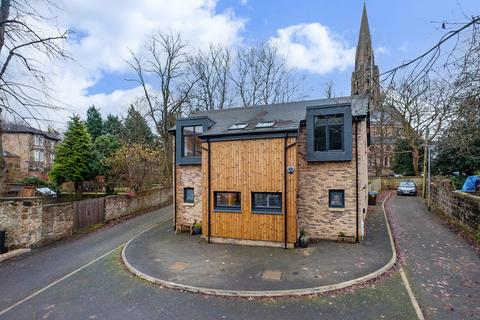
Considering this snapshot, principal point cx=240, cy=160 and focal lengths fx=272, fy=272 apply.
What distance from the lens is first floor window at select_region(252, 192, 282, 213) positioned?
1151cm

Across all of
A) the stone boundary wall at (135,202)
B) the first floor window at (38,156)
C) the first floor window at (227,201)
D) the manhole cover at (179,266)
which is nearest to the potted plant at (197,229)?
the first floor window at (227,201)

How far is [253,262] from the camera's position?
959 cm

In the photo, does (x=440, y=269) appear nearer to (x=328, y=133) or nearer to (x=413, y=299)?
(x=413, y=299)

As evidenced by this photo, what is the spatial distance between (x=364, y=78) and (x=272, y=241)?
26.8ft

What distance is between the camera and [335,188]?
12.0m

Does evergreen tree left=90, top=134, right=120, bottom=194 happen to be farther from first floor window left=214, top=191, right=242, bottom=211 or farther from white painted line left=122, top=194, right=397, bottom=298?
white painted line left=122, top=194, right=397, bottom=298

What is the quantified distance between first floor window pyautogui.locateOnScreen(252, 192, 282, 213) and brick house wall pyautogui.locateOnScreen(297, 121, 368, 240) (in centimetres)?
155

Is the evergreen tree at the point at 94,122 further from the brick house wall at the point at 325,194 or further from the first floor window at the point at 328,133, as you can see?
the first floor window at the point at 328,133

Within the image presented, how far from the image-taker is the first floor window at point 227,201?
1215cm

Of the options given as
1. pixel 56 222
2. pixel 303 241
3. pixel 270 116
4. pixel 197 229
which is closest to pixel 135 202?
pixel 56 222

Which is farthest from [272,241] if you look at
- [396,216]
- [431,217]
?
[431,217]

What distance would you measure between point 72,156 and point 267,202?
18843 mm

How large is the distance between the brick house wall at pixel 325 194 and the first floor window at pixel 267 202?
1.55 m

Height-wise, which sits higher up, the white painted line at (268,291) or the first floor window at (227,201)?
the first floor window at (227,201)
